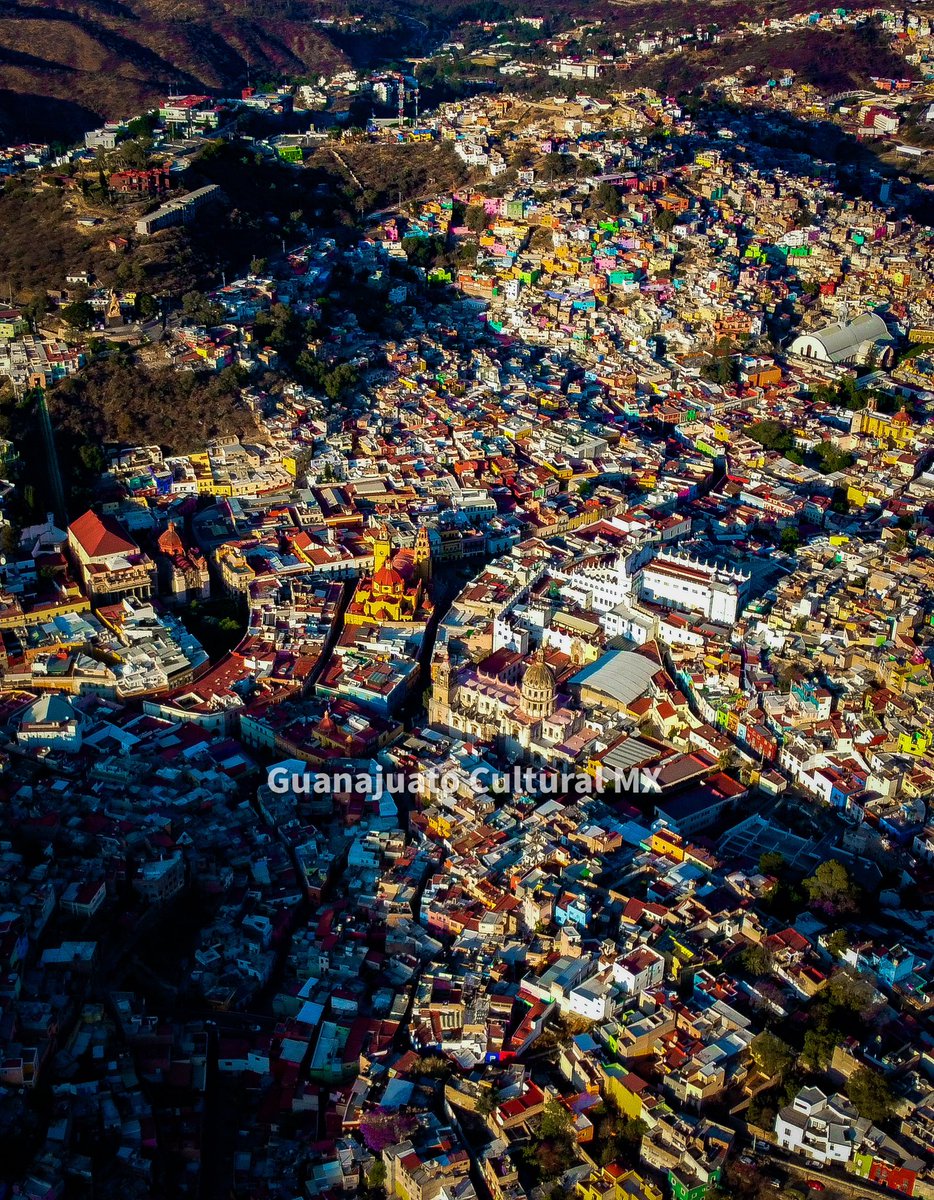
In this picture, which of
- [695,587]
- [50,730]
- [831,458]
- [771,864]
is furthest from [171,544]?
[831,458]

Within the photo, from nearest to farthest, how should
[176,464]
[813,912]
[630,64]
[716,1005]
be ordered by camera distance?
[716,1005] → [813,912] → [176,464] → [630,64]

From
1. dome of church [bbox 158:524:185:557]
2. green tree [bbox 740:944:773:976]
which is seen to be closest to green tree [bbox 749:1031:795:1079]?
green tree [bbox 740:944:773:976]

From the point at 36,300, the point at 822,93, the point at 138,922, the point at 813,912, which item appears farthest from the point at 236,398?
the point at 822,93

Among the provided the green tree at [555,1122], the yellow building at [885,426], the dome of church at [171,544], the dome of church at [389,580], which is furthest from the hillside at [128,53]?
the green tree at [555,1122]

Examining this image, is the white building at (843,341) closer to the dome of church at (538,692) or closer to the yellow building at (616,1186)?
the dome of church at (538,692)

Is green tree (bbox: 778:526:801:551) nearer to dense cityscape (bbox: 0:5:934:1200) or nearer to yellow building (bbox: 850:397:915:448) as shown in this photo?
dense cityscape (bbox: 0:5:934:1200)

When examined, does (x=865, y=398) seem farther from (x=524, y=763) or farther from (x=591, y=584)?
(x=524, y=763)
